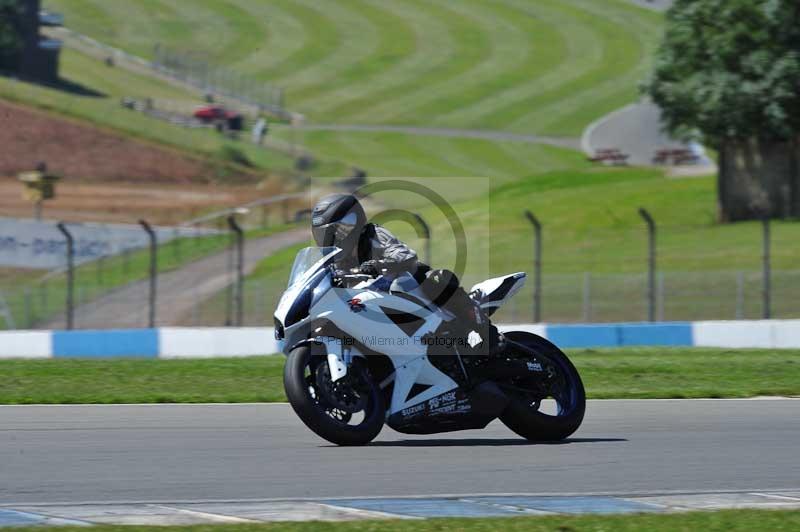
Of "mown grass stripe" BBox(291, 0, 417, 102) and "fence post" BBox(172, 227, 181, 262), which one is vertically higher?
"mown grass stripe" BBox(291, 0, 417, 102)

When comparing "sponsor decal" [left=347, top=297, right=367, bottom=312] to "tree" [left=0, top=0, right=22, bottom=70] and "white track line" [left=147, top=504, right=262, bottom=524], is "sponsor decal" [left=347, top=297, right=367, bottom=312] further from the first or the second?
"tree" [left=0, top=0, right=22, bottom=70]

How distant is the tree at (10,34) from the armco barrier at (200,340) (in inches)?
1792

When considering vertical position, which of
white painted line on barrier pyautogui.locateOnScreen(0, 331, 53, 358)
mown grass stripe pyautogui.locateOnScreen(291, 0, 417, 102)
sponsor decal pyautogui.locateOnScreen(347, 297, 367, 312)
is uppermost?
mown grass stripe pyautogui.locateOnScreen(291, 0, 417, 102)

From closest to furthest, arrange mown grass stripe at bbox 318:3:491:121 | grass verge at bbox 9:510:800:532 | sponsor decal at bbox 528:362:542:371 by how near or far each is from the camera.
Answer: grass verge at bbox 9:510:800:532, sponsor decal at bbox 528:362:542:371, mown grass stripe at bbox 318:3:491:121

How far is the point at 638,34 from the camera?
83875mm

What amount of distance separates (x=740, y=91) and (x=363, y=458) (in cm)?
2846

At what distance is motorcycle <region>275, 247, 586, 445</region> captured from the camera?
853 centimetres

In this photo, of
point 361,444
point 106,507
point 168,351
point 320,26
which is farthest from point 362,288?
point 320,26

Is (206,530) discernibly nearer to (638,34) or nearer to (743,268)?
(743,268)

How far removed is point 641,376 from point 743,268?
16.0 meters

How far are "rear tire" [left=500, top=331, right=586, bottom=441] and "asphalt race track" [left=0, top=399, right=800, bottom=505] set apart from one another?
13 cm

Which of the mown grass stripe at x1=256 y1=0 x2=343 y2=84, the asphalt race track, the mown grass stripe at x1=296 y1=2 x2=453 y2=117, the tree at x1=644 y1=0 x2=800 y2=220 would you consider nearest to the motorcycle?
the asphalt race track

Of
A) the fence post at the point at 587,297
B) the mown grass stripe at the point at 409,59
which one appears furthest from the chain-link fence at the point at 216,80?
the fence post at the point at 587,297

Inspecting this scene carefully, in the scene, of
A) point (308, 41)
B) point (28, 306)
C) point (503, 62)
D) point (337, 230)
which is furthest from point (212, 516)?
point (308, 41)
